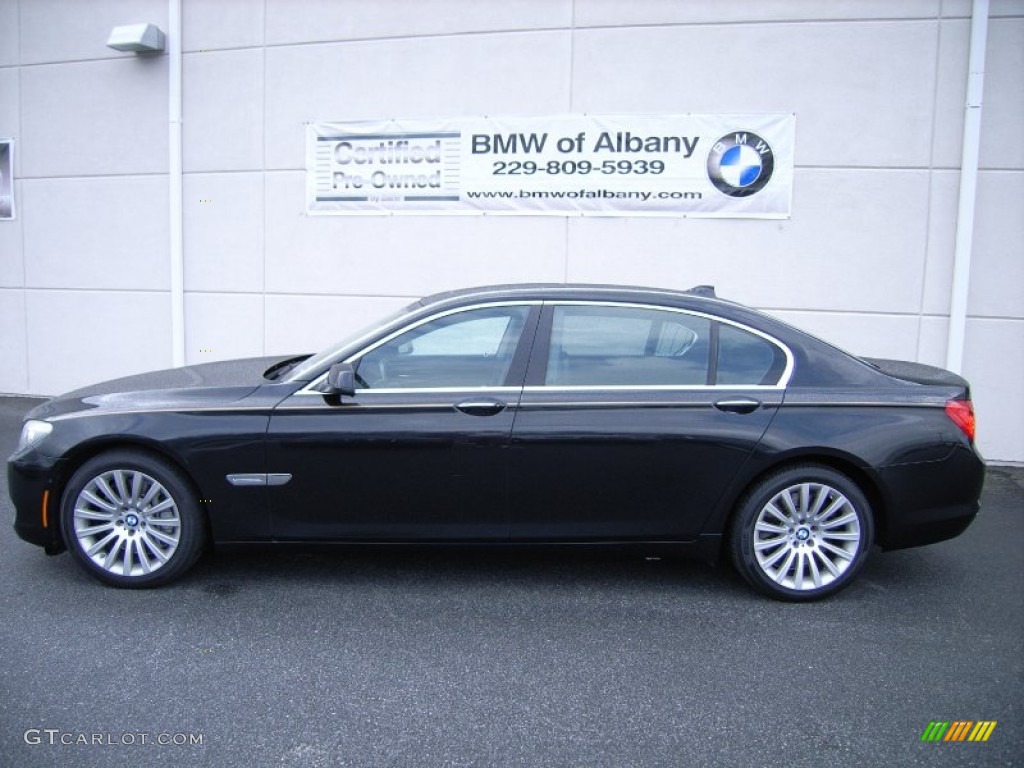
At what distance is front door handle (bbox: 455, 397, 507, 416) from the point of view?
408 centimetres

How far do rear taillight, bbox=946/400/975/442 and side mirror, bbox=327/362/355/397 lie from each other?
2.98 m

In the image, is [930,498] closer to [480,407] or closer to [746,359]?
[746,359]

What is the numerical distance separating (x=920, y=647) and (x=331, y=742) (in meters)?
2.62

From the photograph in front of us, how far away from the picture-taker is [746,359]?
13.8 ft

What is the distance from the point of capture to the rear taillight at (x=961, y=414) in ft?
13.7

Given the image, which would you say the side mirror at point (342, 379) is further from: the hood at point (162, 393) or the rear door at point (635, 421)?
the rear door at point (635, 421)

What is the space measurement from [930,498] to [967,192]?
399 centimetres

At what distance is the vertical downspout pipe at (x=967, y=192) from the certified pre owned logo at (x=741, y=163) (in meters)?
1.58

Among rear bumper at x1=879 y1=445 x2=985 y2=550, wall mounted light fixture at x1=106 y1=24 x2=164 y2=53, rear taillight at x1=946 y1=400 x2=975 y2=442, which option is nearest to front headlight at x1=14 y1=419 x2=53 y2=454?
rear bumper at x1=879 y1=445 x2=985 y2=550

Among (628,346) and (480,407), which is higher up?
(628,346)

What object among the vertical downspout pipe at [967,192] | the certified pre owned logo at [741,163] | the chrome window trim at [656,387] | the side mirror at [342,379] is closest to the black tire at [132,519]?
the side mirror at [342,379]

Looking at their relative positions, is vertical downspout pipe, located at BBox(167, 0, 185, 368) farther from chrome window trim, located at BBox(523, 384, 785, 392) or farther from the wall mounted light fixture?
chrome window trim, located at BBox(523, 384, 785, 392)

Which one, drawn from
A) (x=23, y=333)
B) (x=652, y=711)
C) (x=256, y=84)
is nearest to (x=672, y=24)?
(x=256, y=84)

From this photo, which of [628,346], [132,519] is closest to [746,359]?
[628,346]
